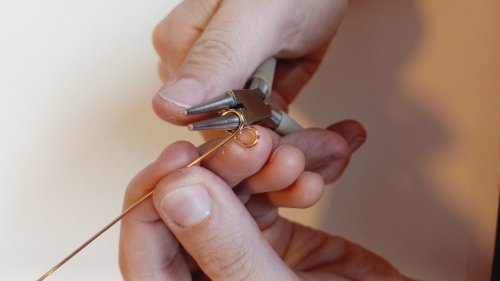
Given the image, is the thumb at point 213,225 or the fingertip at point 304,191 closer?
the thumb at point 213,225

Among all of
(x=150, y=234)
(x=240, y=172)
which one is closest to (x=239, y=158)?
(x=240, y=172)

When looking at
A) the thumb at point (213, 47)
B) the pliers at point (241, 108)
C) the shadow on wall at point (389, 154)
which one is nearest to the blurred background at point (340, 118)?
the shadow on wall at point (389, 154)

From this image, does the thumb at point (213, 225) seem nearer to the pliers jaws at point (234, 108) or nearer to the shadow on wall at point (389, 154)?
the pliers jaws at point (234, 108)

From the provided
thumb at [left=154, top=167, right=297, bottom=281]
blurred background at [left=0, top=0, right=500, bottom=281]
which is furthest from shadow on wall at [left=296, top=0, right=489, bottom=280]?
thumb at [left=154, top=167, right=297, bottom=281]

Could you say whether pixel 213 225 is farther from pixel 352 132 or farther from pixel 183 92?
pixel 352 132

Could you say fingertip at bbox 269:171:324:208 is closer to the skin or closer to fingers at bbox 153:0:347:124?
the skin

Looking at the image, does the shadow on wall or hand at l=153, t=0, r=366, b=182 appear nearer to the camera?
hand at l=153, t=0, r=366, b=182
